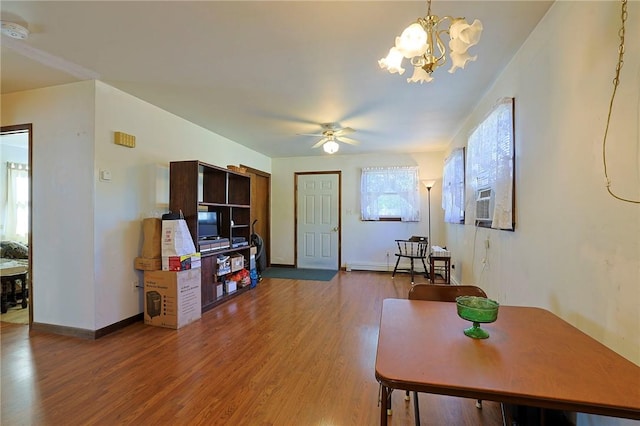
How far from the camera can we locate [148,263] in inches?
122

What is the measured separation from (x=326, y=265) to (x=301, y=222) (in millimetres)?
1065

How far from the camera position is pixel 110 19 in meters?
1.85

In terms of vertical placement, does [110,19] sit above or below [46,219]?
above

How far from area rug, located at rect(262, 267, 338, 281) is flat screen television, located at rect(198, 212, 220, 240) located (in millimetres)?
1766

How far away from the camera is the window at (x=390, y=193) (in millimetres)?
5719

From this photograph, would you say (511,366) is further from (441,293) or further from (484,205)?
(484,205)

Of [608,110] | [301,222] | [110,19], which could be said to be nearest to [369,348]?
[608,110]

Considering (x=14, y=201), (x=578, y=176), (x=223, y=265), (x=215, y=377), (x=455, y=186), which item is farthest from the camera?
(x=14, y=201)

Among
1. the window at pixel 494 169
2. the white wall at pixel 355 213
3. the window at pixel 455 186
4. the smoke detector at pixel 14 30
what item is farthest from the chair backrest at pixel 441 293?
the white wall at pixel 355 213

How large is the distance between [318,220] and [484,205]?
3.82m

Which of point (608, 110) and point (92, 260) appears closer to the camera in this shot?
point (608, 110)

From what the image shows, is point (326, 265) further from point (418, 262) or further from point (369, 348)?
point (369, 348)

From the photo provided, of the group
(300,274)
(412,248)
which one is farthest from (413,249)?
(300,274)

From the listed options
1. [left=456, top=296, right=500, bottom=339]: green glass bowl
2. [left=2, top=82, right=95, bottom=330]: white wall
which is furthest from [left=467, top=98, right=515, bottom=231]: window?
[left=2, top=82, right=95, bottom=330]: white wall
